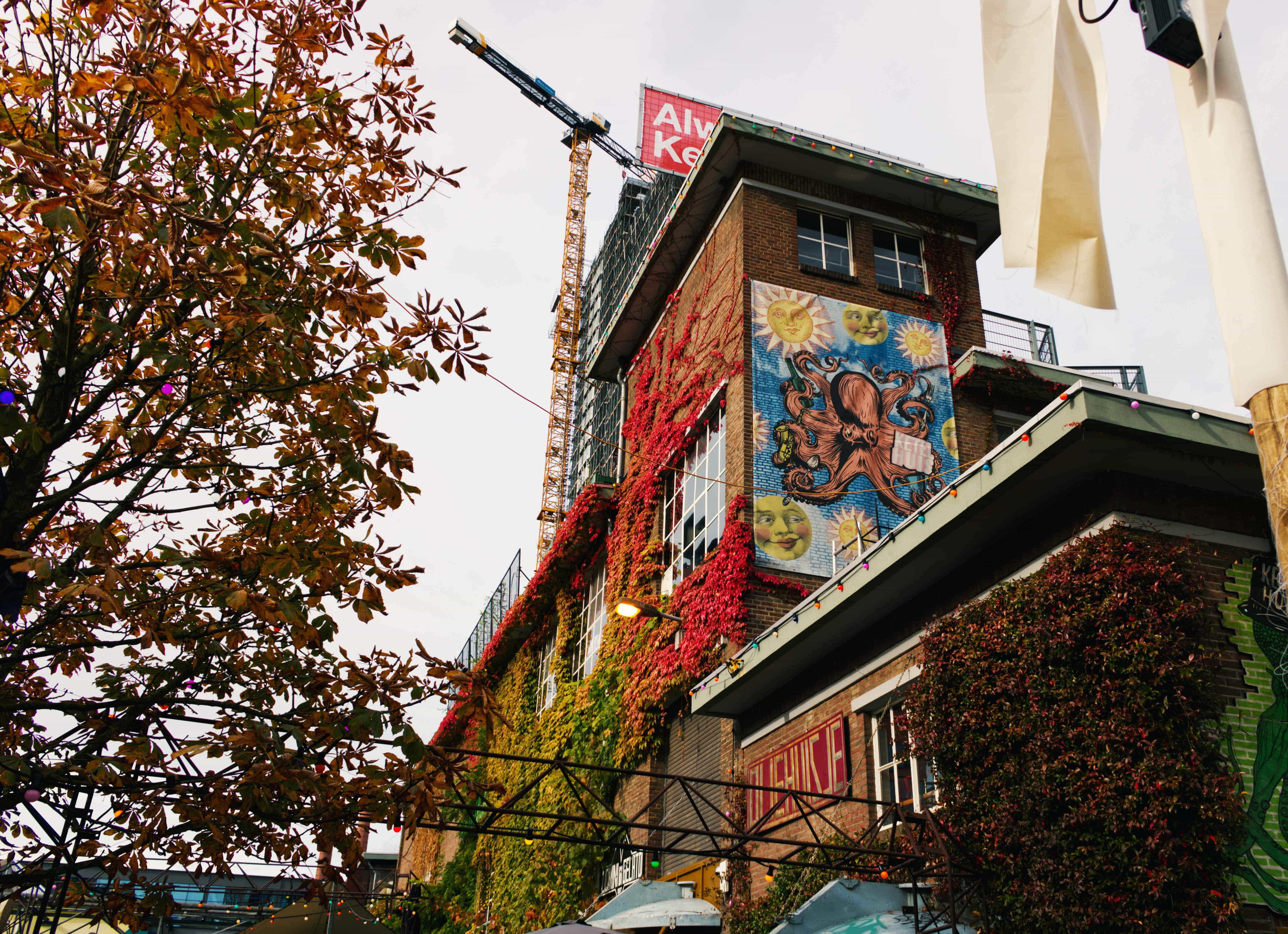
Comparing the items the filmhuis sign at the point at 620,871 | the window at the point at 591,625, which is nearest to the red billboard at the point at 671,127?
the window at the point at 591,625

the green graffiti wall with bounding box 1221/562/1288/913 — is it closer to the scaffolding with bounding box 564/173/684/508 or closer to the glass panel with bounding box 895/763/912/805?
the glass panel with bounding box 895/763/912/805

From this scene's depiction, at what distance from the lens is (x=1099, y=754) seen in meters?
8.45

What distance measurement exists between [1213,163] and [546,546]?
2981 inches

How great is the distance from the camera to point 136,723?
6.11m

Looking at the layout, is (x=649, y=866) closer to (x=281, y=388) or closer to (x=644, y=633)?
(x=644, y=633)

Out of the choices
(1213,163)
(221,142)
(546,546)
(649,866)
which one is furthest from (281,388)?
(546,546)

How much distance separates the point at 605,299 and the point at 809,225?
6741cm

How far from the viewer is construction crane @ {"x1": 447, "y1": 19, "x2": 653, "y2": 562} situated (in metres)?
81.6

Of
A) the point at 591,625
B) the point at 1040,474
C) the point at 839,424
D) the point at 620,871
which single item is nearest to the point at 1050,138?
the point at 1040,474

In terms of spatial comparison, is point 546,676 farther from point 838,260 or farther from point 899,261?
point 899,261

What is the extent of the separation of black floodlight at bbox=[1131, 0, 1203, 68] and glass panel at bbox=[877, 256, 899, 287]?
678 inches

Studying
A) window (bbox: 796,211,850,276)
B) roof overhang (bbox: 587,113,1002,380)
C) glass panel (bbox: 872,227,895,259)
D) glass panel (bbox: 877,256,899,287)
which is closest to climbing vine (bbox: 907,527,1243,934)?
window (bbox: 796,211,850,276)

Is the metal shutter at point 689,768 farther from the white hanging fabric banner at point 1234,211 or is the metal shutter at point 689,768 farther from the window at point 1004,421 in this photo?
the white hanging fabric banner at point 1234,211

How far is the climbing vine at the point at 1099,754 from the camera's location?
7906 mm
